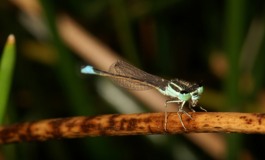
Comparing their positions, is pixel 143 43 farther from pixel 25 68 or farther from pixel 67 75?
pixel 67 75

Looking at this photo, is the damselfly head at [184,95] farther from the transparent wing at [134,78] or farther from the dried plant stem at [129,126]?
the dried plant stem at [129,126]

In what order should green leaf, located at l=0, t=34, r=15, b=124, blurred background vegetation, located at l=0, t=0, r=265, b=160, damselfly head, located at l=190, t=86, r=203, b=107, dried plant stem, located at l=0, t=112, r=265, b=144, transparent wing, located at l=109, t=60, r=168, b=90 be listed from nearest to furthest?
dried plant stem, located at l=0, t=112, r=265, b=144 → green leaf, located at l=0, t=34, r=15, b=124 → damselfly head, located at l=190, t=86, r=203, b=107 → transparent wing, located at l=109, t=60, r=168, b=90 → blurred background vegetation, located at l=0, t=0, r=265, b=160

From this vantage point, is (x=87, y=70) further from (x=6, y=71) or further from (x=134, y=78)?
(x=6, y=71)

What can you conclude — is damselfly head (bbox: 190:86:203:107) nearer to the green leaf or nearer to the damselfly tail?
the damselfly tail

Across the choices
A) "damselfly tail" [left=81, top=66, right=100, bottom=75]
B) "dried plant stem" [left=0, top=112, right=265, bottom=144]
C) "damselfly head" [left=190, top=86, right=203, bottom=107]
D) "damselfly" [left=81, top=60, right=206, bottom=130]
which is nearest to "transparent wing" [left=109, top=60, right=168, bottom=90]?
"damselfly" [left=81, top=60, right=206, bottom=130]

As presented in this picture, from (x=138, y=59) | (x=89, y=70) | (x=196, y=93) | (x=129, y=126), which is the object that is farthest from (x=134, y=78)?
(x=138, y=59)

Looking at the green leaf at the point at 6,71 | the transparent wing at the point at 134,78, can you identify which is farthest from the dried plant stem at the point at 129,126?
the transparent wing at the point at 134,78
